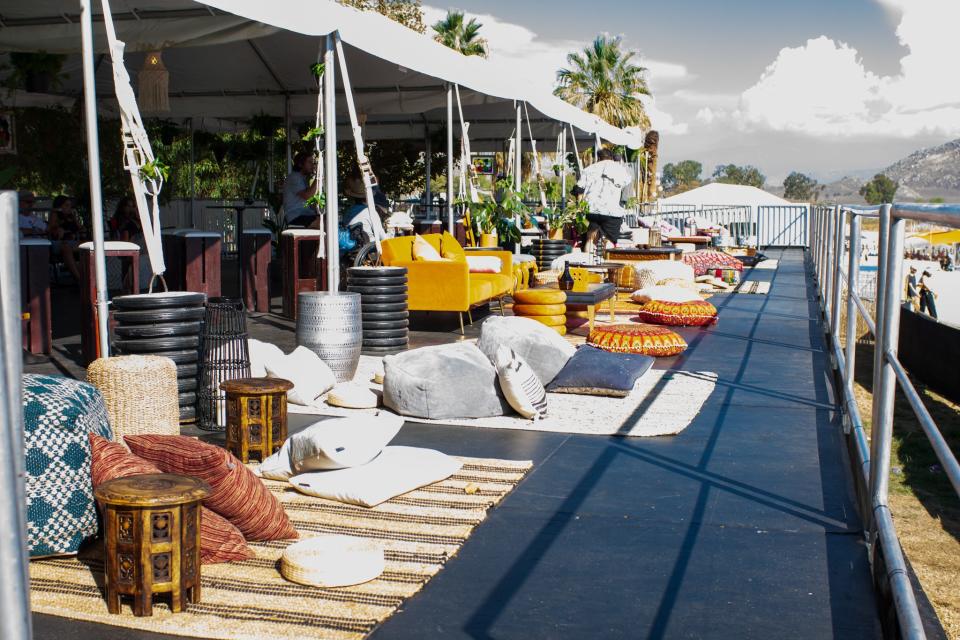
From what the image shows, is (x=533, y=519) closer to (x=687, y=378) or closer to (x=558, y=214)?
(x=687, y=378)

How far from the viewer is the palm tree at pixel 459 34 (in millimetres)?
35062

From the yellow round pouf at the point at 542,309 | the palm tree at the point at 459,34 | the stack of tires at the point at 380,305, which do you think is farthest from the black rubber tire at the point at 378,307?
the palm tree at the point at 459,34

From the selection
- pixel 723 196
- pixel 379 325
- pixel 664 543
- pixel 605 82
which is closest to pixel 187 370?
pixel 379 325

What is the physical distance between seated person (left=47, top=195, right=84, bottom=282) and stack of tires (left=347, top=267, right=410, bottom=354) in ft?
16.4

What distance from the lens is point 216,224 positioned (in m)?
18.9

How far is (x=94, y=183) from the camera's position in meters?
5.55

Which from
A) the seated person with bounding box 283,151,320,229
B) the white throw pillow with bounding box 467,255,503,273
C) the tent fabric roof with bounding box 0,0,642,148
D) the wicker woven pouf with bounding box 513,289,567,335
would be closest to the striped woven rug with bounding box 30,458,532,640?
the tent fabric roof with bounding box 0,0,642,148

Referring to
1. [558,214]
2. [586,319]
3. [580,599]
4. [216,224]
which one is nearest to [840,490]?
[580,599]

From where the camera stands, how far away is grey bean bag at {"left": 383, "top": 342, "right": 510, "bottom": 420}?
5.59 m

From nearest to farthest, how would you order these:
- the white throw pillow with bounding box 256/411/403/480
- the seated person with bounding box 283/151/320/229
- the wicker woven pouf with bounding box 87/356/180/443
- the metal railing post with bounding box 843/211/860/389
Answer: the white throw pillow with bounding box 256/411/403/480 → the wicker woven pouf with bounding box 87/356/180/443 → the metal railing post with bounding box 843/211/860/389 → the seated person with bounding box 283/151/320/229

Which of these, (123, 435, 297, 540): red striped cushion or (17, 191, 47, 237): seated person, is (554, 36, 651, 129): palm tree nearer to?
(17, 191, 47, 237): seated person

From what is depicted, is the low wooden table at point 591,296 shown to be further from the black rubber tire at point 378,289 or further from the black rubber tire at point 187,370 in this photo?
the black rubber tire at point 187,370

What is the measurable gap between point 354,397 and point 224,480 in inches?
98.7

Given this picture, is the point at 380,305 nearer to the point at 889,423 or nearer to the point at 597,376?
the point at 597,376
